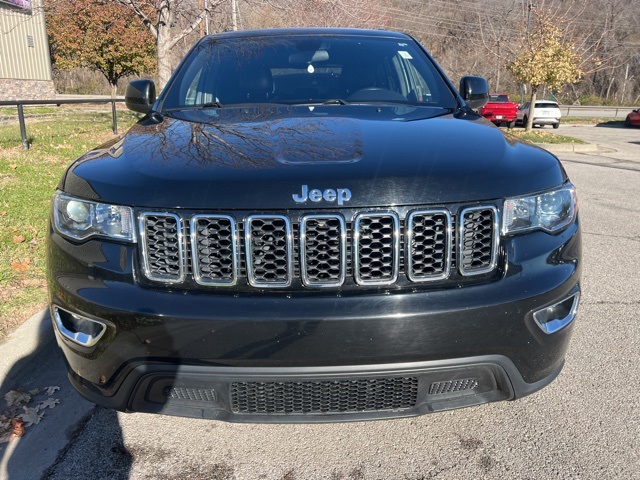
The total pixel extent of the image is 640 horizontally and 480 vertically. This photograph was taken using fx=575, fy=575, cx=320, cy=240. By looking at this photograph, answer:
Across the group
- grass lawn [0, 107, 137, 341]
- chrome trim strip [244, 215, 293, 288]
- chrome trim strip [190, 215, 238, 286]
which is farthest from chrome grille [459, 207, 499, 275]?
grass lawn [0, 107, 137, 341]

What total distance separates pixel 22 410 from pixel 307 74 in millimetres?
2331

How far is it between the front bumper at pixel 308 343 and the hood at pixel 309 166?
0.77ft

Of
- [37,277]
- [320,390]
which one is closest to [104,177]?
[320,390]

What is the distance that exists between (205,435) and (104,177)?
3.86 ft

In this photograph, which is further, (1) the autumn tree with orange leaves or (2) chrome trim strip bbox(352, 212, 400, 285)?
(1) the autumn tree with orange leaves

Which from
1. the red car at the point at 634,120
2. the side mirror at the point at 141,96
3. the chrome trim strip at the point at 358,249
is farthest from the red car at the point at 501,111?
the chrome trim strip at the point at 358,249

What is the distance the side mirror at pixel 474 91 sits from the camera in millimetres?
3546

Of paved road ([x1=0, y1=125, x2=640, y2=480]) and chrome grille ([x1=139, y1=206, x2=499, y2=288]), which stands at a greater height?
chrome grille ([x1=139, y1=206, x2=499, y2=288])

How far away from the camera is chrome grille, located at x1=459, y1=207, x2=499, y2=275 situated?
200 centimetres

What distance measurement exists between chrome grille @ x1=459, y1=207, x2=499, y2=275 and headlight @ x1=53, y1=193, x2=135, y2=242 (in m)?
1.16

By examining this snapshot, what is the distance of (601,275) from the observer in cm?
443

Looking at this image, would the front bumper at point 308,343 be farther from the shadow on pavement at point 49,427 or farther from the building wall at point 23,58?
the building wall at point 23,58

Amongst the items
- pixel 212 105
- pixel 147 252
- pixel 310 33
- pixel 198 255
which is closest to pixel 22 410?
pixel 147 252

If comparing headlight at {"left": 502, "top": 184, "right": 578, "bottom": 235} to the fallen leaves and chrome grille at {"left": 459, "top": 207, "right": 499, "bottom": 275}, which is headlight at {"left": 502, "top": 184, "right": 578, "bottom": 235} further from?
the fallen leaves
